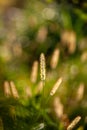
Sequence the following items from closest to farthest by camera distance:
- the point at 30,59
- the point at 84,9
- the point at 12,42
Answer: the point at 84,9 → the point at 30,59 → the point at 12,42

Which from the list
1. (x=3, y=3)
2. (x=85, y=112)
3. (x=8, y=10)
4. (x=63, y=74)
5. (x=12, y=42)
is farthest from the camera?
(x=3, y=3)

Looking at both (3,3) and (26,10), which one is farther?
(3,3)

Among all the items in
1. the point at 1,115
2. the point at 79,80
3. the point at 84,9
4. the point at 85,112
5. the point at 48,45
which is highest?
the point at 48,45

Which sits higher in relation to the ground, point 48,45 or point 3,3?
point 3,3

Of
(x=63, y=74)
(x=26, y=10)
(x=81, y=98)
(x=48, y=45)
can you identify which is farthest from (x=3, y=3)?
(x=81, y=98)

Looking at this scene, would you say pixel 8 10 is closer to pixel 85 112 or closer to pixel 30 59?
pixel 30 59

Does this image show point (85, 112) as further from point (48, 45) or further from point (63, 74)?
point (48, 45)

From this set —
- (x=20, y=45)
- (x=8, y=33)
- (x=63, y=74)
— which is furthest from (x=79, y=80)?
(x=8, y=33)
